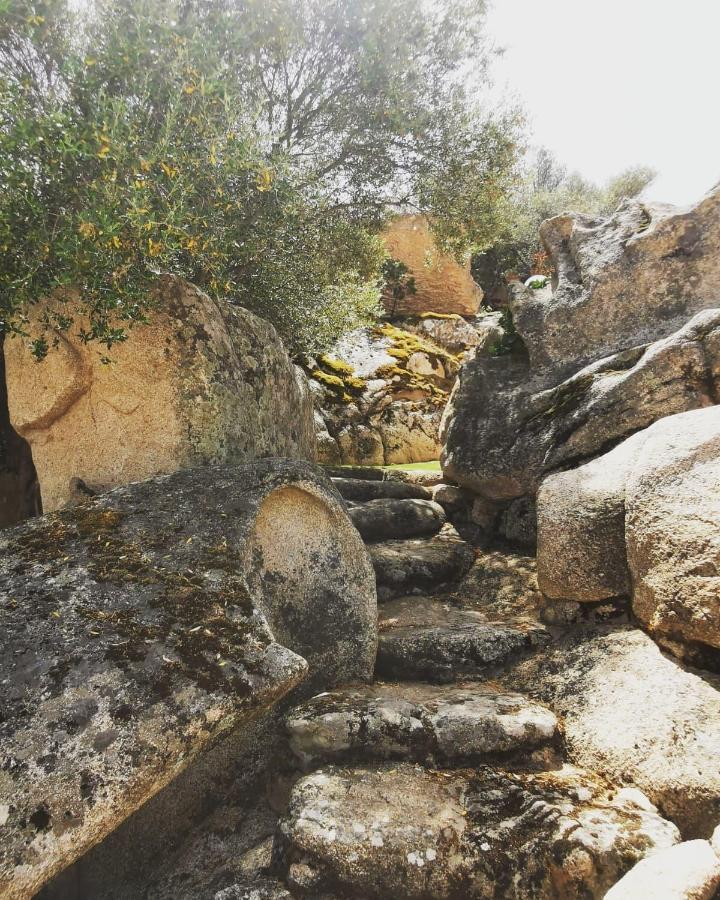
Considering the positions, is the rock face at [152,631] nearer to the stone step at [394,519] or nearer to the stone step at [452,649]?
the stone step at [452,649]

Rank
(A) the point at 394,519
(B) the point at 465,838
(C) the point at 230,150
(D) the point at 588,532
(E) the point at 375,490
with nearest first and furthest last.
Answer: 1. (B) the point at 465,838
2. (D) the point at 588,532
3. (C) the point at 230,150
4. (A) the point at 394,519
5. (E) the point at 375,490

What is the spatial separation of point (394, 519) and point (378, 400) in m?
7.67

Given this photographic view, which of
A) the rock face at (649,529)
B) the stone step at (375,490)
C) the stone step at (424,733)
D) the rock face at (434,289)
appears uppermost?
the rock face at (434,289)

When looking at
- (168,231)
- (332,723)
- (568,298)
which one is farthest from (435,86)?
(332,723)

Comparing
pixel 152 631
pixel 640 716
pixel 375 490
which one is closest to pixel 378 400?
→ pixel 375 490

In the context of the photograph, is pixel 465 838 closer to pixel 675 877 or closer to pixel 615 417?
pixel 675 877

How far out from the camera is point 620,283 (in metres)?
7.35

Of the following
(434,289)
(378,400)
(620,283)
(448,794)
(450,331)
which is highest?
(434,289)

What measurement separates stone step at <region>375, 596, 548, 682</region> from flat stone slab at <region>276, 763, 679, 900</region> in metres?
1.46

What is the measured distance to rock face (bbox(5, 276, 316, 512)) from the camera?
523 cm

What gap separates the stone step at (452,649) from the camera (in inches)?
198

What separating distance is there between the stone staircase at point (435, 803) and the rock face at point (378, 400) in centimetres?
959

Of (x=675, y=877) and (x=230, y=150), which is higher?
(x=230, y=150)

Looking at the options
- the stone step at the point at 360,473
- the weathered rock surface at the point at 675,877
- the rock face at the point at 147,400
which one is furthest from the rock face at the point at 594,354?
the weathered rock surface at the point at 675,877
